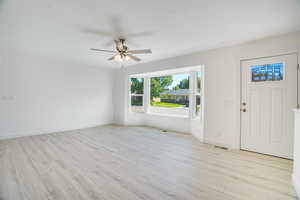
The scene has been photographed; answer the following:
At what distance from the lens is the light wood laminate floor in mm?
1772

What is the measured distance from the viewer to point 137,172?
2.28m

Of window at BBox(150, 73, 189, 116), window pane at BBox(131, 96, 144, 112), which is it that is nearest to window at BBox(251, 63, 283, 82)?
window at BBox(150, 73, 189, 116)

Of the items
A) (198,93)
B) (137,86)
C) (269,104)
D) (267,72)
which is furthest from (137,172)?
(137,86)

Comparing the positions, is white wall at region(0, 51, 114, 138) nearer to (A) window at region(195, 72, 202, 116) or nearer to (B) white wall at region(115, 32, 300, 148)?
(A) window at region(195, 72, 202, 116)

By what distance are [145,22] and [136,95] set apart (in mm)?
3883

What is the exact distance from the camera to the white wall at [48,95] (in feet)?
13.0

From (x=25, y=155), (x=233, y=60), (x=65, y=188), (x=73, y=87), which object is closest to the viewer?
(x=65, y=188)

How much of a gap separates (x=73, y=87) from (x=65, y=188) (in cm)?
403

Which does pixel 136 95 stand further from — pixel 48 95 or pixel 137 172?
pixel 137 172

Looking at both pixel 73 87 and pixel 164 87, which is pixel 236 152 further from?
pixel 73 87

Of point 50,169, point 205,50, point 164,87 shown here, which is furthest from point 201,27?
point 50,169

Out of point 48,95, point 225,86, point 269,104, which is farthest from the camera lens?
point 48,95

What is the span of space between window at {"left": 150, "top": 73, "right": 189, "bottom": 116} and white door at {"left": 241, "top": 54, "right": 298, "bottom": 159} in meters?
1.97

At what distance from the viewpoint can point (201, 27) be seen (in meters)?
2.61
